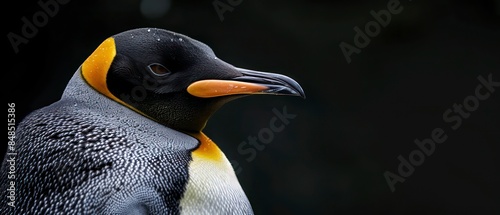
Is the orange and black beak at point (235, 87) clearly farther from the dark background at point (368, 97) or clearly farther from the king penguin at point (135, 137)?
the dark background at point (368, 97)

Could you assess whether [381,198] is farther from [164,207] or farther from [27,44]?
[164,207]

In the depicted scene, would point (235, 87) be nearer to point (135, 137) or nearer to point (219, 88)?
point (219, 88)

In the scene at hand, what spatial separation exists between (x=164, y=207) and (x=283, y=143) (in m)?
2.53

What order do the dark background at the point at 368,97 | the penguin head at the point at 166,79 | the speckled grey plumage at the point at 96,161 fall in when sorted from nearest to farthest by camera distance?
1. the speckled grey plumage at the point at 96,161
2. the penguin head at the point at 166,79
3. the dark background at the point at 368,97

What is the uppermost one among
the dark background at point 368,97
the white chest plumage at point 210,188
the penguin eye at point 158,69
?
the penguin eye at point 158,69

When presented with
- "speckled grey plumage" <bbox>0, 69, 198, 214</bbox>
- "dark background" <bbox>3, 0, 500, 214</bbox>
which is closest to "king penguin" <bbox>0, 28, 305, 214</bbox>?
"speckled grey plumage" <bbox>0, 69, 198, 214</bbox>

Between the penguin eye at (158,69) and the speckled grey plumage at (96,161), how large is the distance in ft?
0.24

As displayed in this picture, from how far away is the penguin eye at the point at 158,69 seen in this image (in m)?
1.10

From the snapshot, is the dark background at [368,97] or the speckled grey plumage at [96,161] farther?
the dark background at [368,97]

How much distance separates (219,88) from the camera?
1.11 metres

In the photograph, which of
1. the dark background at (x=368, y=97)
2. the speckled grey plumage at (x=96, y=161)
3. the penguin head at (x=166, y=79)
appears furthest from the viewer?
the dark background at (x=368, y=97)

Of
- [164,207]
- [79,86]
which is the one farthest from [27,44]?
[164,207]

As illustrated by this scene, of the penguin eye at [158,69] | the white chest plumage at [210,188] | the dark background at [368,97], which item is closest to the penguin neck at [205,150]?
the white chest plumage at [210,188]

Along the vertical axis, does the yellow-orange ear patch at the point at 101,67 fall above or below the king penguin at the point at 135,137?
above
